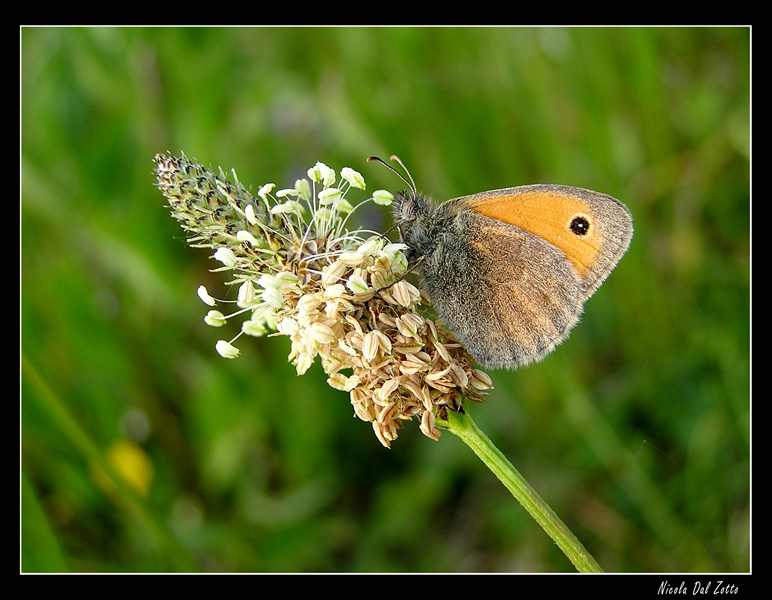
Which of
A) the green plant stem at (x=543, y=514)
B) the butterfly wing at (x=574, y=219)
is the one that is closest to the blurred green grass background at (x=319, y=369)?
the butterfly wing at (x=574, y=219)

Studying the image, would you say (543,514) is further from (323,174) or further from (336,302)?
(323,174)

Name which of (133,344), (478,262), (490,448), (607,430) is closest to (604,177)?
(607,430)

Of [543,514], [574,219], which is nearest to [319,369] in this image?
[574,219]

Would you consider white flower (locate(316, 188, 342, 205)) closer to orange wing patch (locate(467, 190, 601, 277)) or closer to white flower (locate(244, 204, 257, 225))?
white flower (locate(244, 204, 257, 225))

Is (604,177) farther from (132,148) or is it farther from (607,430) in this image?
(132,148)

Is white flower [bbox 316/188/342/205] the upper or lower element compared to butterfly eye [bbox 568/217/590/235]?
upper

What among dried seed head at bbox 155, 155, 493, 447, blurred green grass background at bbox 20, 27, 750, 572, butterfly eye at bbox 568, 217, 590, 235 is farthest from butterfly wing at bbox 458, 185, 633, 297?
blurred green grass background at bbox 20, 27, 750, 572

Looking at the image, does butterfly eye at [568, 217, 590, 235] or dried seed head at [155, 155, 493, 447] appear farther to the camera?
butterfly eye at [568, 217, 590, 235]

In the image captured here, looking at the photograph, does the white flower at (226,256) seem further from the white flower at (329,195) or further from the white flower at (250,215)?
the white flower at (329,195)
